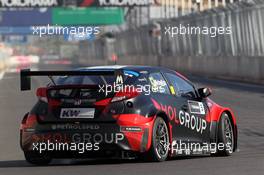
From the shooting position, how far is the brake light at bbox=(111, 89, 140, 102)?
11297 mm

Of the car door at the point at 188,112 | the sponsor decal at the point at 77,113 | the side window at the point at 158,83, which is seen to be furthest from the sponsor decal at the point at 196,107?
the sponsor decal at the point at 77,113

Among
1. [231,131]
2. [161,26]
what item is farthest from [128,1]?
[231,131]

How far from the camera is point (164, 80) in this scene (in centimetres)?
1215

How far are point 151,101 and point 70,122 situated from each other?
3.20 feet

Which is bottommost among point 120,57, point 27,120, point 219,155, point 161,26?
point 120,57

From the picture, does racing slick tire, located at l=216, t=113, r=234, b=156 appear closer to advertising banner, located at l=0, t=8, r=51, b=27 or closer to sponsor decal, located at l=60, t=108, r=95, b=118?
sponsor decal, located at l=60, t=108, r=95, b=118

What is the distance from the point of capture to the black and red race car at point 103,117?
37.0ft

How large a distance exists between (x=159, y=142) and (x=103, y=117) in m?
0.76

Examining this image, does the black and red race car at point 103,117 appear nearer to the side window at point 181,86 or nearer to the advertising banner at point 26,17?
the side window at point 181,86

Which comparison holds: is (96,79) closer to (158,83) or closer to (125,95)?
(125,95)

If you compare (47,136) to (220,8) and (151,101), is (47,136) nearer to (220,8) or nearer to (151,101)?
(151,101)

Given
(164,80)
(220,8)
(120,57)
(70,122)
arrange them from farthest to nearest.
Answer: (120,57) < (220,8) < (164,80) < (70,122)
